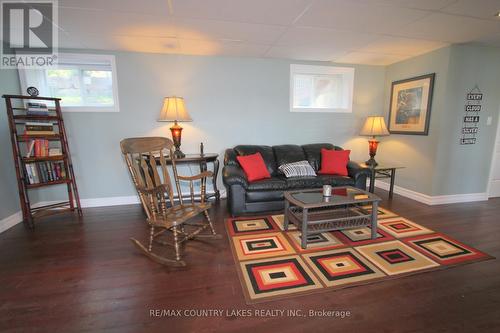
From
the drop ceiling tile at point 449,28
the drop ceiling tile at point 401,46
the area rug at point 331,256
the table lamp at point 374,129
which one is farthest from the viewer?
the table lamp at point 374,129

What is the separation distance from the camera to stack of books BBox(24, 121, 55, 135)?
9.21 feet

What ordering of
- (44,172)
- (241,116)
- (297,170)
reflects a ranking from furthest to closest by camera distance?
(241,116) → (297,170) → (44,172)

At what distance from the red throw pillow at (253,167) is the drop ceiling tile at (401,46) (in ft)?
7.26

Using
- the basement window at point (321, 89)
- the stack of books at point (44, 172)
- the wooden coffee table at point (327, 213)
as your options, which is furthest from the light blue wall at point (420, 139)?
the stack of books at point (44, 172)

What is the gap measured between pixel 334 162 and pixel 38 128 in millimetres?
4053

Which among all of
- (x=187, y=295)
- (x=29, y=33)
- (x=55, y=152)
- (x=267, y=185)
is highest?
Answer: (x=29, y=33)

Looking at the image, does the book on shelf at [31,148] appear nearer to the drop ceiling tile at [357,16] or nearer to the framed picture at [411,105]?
the drop ceiling tile at [357,16]

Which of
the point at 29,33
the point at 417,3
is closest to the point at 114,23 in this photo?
the point at 29,33

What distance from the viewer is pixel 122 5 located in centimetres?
208

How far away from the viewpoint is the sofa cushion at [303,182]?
3121 millimetres

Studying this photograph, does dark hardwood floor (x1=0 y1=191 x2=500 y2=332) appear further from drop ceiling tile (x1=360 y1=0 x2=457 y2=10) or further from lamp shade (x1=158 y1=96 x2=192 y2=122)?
drop ceiling tile (x1=360 y1=0 x2=457 y2=10)

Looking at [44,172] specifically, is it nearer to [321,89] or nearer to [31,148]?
[31,148]

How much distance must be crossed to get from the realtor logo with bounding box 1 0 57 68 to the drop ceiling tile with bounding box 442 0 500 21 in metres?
3.63

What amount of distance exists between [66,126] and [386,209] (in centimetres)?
478
